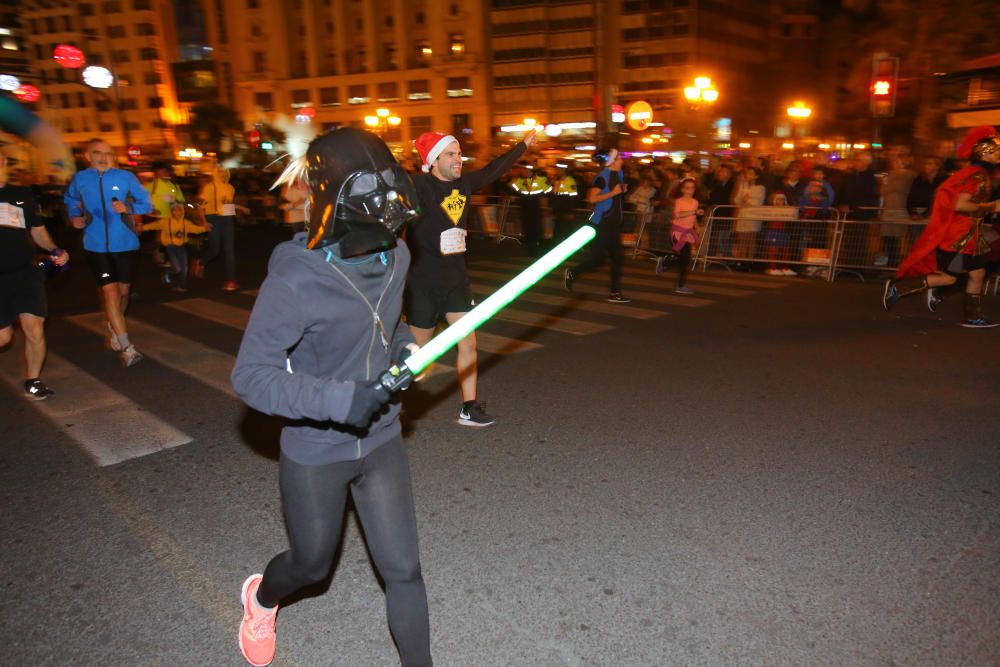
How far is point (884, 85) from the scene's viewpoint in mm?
15586

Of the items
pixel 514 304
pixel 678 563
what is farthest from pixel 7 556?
pixel 514 304

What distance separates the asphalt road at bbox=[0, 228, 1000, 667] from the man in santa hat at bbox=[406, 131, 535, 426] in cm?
92

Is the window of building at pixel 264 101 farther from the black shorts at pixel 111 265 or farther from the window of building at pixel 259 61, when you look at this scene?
the black shorts at pixel 111 265

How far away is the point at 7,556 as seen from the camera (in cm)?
360

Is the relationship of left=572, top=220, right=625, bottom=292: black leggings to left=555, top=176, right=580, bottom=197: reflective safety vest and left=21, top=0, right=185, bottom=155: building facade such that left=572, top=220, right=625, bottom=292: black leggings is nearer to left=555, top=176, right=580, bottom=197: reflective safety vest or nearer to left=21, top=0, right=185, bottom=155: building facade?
left=555, top=176, right=580, bottom=197: reflective safety vest

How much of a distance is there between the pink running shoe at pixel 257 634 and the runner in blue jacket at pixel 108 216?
512 centimetres

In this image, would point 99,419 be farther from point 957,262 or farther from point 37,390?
point 957,262

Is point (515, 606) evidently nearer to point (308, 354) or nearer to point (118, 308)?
point (308, 354)

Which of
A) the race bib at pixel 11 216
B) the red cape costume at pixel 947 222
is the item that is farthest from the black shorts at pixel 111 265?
the red cape costume at pixel 947 222

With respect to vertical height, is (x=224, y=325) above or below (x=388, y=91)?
below

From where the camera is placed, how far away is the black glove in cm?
201

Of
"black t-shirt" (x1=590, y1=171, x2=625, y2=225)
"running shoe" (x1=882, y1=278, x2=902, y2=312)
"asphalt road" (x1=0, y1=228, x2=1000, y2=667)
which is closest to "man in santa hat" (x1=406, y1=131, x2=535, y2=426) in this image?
"asphalt road" (x1=0, y1=228, x2=1000, y2=667)


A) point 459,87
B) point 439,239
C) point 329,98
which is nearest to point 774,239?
point 439,239

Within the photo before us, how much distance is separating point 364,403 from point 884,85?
55.9ft
